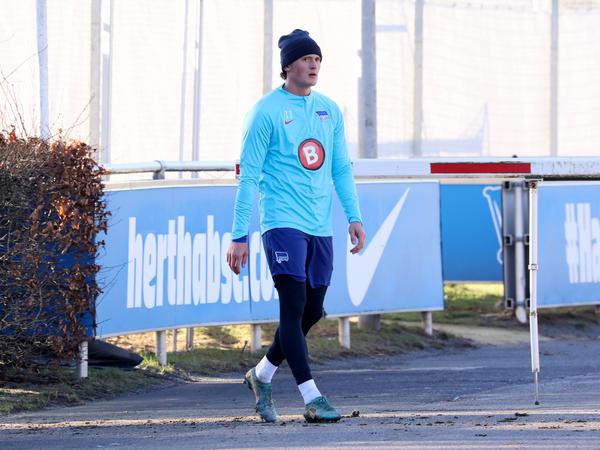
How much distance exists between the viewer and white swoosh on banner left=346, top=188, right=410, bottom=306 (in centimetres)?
1230

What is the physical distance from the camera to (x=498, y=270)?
59.5ft

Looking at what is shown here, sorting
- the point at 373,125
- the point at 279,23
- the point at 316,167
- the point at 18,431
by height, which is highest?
the point at 279,23

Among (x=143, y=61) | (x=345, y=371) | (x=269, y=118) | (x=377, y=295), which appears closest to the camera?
(x=269, y=118)

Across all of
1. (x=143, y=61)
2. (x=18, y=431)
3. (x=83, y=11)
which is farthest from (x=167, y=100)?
(x=18, y=431)

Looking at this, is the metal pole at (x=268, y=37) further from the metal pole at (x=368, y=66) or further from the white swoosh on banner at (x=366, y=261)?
the white swoosh on banner at (x=366, y=261)

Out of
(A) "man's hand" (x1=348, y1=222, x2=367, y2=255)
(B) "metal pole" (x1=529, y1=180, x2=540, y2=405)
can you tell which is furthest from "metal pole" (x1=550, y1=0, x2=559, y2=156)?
(A) "man's hand" (x1=348, y1=222, x2=367, y2=255)

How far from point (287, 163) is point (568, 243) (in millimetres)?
→ 7872

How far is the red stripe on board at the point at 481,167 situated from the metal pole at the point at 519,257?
17.3 ft

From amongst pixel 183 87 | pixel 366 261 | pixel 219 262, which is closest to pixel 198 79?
pixel 183 87

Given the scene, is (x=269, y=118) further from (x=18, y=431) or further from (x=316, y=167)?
(x=18, y=431)

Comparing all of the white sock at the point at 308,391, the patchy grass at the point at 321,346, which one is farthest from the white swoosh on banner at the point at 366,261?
the white sock at the point at 308,391

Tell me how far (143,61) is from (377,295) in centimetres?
323

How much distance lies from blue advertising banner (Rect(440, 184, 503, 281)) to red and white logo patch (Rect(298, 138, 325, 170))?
10.8 m

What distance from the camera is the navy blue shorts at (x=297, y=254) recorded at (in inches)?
287
